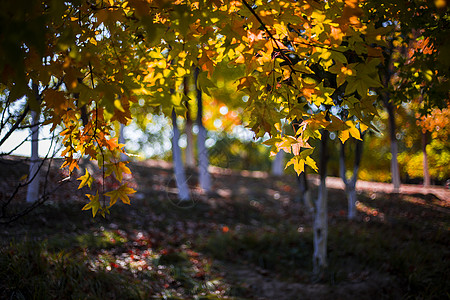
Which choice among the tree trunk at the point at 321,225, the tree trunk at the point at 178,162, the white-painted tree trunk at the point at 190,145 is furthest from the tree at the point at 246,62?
the white-painted tree trunk at the point at 190,145

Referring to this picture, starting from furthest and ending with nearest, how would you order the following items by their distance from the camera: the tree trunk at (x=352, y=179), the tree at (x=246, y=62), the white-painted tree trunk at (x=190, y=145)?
the white-painted tree trunk at (x=190, y=145), the tree trunk at (x=352, y=179), the tree at (x=246, y=62)

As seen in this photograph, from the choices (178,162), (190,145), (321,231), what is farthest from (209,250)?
(190,145)

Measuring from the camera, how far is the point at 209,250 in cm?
693

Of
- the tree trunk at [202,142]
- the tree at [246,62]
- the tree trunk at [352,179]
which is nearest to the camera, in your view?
the tree at [246,62]

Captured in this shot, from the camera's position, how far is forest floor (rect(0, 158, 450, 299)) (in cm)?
407

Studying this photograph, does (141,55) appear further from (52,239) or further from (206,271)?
(206,271)

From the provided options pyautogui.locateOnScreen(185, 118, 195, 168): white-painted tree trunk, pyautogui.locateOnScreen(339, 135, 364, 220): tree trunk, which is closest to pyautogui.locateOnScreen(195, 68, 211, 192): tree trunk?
pyautogui.locateOnScreen(185, 118, 195, 168): white-painted tree trunk

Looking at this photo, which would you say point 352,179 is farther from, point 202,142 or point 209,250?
point 202,142

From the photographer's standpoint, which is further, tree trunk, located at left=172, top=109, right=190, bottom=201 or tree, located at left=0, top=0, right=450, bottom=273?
tree trunk, located at left=172, top=109, right=190, bottom=201

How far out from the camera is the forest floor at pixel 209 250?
4.07 m

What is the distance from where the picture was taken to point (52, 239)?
5.12 meters

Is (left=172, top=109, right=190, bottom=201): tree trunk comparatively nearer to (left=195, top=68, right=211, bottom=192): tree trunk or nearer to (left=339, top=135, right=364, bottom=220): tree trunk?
(left=195, top=68, right=211, bottom=192): tree trunk

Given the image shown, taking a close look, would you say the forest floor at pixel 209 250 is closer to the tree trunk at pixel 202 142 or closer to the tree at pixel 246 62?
the tree trunk at pixel 202 142

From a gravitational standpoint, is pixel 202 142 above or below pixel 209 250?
above
